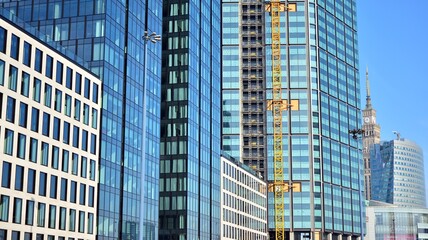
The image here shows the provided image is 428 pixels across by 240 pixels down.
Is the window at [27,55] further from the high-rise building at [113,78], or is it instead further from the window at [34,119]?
the high-rise building at [113,78]

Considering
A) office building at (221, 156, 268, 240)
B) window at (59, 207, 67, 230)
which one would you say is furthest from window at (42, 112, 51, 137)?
office building at (221, 156, 268, 240)

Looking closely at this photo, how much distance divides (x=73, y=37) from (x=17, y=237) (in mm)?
30535

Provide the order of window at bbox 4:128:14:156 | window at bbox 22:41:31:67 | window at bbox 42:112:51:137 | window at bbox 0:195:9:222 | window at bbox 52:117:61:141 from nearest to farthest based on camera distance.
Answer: window at bbox 0:195:9:222
window at bbox 4:128:14:156
window at bbox 22:41:31:67
window at bbox 42:112:51:137
window at bbox 52:117:61:141

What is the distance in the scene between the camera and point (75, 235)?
8275cm

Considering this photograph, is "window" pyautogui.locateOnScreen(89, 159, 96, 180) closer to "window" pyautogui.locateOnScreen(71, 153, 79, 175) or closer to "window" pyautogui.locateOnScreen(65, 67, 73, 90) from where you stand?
"window" pyautogui.locateOnScreen(71, 153, 79, 175)

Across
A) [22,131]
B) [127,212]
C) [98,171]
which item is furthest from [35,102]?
[127,212]

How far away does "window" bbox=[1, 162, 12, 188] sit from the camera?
68812 millimetres

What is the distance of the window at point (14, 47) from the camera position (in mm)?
71125

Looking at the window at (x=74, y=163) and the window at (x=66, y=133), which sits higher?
the window at (x=66, y=133)

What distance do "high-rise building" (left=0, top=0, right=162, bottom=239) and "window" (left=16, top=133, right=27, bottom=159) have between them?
17243mm

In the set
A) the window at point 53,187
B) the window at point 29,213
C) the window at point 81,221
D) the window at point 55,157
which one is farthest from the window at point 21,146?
the window at point 81,221

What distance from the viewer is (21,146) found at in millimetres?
72312

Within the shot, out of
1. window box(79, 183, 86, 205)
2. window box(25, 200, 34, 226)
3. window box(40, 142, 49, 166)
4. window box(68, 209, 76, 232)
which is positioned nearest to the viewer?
window box(25, 200, 34, 226)

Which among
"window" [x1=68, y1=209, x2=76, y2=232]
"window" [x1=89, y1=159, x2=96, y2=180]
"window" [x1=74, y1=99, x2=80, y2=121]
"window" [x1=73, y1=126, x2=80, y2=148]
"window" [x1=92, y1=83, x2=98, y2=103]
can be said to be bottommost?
"window" [x1=68, y1=209, x2=76, y2=232]
